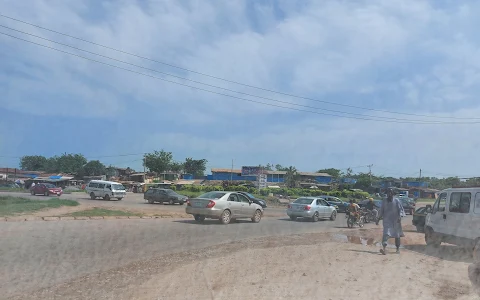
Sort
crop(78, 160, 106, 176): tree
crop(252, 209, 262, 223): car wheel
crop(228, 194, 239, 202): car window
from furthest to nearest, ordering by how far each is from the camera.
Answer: crop(78, 160, 106, 176): tree < crop(252, 209, 262, 223): car wheel < crop(228, 194, 239, 202): car window

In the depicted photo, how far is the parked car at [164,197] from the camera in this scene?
3997 cm

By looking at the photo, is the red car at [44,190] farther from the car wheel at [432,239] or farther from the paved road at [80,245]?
the car wheel at [432,239]

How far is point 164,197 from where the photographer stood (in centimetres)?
4022

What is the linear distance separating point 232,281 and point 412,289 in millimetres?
2946

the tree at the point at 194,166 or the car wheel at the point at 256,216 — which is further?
the tree at the point at 194,166

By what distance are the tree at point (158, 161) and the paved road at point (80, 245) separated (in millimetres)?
79491

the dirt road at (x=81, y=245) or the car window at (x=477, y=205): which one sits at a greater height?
the car window at (x=477, y=205)

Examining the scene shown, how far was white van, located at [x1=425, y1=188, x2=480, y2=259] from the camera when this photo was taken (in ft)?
37.1

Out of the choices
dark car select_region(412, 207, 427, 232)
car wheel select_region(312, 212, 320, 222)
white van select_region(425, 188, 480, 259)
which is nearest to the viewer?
white van select_region(425, 188, 480, 259)

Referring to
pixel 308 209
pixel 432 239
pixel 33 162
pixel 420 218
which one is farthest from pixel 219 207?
pixel 33 162

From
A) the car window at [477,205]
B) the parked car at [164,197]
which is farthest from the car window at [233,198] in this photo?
the parked car at [164,197]

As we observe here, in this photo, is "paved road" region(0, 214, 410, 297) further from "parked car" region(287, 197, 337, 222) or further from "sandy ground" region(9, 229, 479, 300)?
"parked car" region(287, 197, 337, 222)

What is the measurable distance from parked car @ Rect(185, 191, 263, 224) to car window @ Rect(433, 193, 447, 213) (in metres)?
8.94

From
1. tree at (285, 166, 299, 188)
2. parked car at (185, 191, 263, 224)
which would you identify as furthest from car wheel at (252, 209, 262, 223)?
tree at (285, 166, 299, 188)
